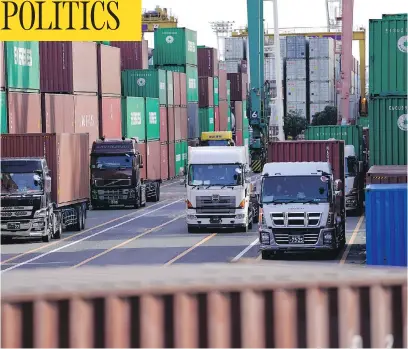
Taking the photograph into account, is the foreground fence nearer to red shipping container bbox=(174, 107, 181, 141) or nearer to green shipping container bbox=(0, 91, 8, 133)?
green shipping container bbox=(0, 91, 8, 133)

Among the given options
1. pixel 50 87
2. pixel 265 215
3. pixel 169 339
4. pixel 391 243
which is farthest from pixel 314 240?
pixel 50 87

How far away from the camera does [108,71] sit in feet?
186

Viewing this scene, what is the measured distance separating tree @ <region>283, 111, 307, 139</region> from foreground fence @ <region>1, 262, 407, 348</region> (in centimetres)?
10393

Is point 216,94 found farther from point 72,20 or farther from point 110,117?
point 72,20

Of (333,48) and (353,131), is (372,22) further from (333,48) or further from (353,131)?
(333,48)

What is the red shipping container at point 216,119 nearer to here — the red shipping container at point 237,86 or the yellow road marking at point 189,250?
the red shipping container at point 237,86

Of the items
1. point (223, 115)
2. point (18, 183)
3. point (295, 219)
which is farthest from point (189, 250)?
point (223, 115)

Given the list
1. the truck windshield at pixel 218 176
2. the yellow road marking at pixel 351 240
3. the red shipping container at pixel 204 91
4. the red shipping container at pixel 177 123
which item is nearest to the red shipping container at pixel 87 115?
the yellow road marking at pixel 351 240

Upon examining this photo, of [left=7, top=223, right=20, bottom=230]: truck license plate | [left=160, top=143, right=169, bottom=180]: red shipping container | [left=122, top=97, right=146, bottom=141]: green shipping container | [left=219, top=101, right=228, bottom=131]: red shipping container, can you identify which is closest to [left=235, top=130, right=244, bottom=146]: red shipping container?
[left=219, top=101, right=228, bottom=131]: red shipping container

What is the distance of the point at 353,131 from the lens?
155 feet

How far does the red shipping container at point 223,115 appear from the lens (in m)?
91.7

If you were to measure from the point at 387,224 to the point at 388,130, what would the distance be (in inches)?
521

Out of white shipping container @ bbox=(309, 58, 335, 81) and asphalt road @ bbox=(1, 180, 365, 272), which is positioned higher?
white shipping container @ bbox=(309, 58, 335, 81)

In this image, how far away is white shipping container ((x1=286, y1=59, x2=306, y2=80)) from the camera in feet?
373
